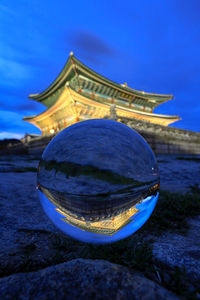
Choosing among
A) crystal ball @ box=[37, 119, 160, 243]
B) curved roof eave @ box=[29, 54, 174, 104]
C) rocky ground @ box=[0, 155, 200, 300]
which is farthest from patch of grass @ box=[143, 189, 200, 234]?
curved roof eave @ box=[29, 54, 174, 104]

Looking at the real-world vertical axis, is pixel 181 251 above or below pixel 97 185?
below

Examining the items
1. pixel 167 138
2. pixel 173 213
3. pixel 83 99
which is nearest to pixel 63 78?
pixel 83 99

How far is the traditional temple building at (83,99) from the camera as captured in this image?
49.4 feet

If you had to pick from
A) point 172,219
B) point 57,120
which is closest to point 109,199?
point 172,219

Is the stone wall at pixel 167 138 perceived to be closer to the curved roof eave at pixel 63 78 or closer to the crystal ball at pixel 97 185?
the crystal ball at pixel 97 185

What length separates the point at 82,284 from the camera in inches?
29.5

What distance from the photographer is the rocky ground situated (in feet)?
2.35

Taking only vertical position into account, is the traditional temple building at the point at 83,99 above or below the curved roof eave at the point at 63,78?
below

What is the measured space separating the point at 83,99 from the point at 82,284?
1458 cm

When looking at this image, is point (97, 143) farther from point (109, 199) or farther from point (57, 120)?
point (57, 120)

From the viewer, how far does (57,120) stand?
1961 centimetres

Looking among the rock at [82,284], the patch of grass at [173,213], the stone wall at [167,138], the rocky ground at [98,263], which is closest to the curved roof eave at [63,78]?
the stone wall at [167,138]

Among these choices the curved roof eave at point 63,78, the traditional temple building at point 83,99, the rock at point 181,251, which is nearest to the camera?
the rock at point 181,251

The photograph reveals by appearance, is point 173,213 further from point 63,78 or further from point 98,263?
point 63,78
